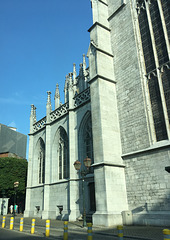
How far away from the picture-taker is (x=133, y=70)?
14234mm

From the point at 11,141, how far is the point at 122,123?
50571mm

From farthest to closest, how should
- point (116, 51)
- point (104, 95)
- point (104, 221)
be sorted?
point (116, 51) → point (104, 95) → point (104, 221)

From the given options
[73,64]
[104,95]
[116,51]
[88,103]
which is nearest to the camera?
[104,95]

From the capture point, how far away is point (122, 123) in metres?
14.2

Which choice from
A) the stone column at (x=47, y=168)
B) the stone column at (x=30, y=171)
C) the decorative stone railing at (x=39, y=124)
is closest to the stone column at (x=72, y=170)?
the stone column at (x=47, y=168)

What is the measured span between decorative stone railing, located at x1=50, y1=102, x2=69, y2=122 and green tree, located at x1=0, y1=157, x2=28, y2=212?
14064mm

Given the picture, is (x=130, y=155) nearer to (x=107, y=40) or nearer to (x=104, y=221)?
(x=104, y=221)

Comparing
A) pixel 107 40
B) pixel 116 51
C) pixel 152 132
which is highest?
pixel 107 40

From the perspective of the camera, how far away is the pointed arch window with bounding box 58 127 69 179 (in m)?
18.8

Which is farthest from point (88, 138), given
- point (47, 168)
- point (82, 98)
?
point (47, 168)

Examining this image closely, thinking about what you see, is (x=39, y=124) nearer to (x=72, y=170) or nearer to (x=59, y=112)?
(x=59, y=112)

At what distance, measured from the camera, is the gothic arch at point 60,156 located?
19000 mm

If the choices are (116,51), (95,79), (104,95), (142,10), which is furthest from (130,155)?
(142,10)

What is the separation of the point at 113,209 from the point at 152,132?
485 cm
